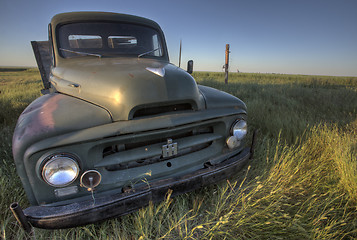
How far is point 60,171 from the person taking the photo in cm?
116

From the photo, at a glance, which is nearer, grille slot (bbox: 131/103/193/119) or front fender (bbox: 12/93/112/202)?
front fender (bbox: 12/93/112/202)

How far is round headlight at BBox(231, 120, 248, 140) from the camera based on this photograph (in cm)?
182

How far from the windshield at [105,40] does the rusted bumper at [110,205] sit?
1.75 metres

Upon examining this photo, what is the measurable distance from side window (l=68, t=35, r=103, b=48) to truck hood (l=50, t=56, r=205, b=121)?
0.76 metres

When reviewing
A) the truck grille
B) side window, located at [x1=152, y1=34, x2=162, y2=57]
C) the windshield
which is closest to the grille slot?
the truck grille

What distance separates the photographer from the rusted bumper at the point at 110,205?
3.68 feet

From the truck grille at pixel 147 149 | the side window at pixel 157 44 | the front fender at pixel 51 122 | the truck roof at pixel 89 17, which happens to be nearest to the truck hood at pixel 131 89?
the front fender at pixel 51 122

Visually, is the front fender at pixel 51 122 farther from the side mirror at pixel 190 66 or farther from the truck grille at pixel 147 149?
the side mirror at pixel 190 66

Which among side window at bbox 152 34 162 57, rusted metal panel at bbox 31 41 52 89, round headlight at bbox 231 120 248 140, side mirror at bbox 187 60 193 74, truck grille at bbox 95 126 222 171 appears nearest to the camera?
truck grille at bbox 95 126 222 171

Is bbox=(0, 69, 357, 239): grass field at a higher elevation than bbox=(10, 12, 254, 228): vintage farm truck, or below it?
below

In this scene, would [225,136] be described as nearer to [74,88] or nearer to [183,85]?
[183,85]

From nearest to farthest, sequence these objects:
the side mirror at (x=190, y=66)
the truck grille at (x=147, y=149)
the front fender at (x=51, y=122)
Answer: the front fender at (x=51, y=122), the truck grille at (x=147, y=149), the side mirror at (x=190, y=66)

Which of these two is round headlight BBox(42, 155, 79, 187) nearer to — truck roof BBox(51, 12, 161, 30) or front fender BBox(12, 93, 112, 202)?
front fender BBox(12, 93, 112, 202)

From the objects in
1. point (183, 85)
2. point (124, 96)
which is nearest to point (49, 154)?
point (124, 96)
